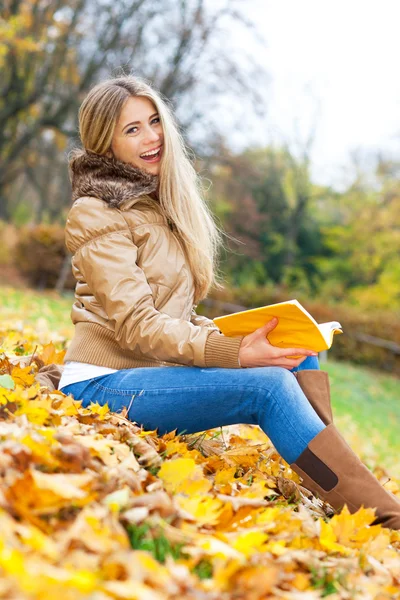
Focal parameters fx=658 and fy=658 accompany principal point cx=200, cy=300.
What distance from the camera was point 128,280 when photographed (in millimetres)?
2553

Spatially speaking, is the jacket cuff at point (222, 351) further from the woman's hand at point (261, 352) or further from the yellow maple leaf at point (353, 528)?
the yellow maple leaf at point (353, 528)

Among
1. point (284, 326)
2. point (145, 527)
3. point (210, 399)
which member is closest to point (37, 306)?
point (210, 399)

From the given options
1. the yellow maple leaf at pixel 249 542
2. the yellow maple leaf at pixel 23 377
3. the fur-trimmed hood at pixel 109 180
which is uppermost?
the fur-trimmed hood at pixel 109 180

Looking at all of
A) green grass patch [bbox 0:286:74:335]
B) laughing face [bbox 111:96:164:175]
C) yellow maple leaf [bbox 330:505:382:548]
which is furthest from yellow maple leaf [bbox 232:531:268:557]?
green grass patch [bbox 0:286:74:335]

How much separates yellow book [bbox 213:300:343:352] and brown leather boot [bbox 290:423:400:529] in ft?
1.05

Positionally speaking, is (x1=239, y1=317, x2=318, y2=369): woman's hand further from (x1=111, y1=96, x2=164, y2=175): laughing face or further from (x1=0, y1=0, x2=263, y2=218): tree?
(x1=0, y1=0, x2=263, y2=218): tree

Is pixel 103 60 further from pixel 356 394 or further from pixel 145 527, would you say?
pixel 145 527

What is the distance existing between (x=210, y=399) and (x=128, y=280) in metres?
0.56

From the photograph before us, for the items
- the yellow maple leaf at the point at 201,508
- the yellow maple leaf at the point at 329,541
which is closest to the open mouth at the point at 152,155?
the yellow maple leaf at the point at 201,508

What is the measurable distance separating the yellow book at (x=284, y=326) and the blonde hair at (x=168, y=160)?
58 centimetres

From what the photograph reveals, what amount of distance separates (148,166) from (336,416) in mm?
6789

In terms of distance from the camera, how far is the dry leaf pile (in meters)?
1.36

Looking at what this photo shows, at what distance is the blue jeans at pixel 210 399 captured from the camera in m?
2.34

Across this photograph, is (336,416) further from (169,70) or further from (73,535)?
(169,70)
